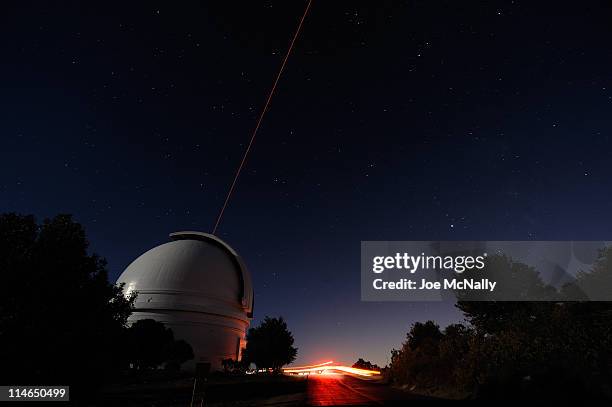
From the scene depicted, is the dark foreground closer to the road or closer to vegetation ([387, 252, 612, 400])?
the road

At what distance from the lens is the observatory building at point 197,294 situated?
195 feet

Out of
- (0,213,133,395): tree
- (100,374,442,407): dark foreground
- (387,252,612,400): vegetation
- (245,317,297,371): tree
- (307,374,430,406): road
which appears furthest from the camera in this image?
(245,317,297,371): tree

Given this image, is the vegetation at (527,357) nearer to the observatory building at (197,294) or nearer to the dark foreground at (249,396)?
the dark foreground at (249,396)

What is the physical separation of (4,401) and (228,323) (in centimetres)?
5485

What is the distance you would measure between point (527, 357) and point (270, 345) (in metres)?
53.7

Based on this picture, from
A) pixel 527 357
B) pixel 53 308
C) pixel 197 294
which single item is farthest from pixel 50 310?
pixel 197 294

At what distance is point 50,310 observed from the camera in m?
13.1

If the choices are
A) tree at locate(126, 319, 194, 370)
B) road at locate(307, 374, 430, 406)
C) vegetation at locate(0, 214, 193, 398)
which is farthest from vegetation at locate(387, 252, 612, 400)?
tree at locate(126, 319, 194, 370)

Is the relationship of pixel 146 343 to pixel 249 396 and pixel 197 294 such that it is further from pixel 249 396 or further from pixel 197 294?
pixel 197 294

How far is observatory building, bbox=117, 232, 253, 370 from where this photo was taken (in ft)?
195

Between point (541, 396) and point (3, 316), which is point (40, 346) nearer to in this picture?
point (3, 316)

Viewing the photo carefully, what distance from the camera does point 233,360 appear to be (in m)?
62.6

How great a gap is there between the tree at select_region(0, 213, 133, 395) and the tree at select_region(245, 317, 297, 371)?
5524 cm

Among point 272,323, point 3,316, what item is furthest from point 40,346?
point 272,323
